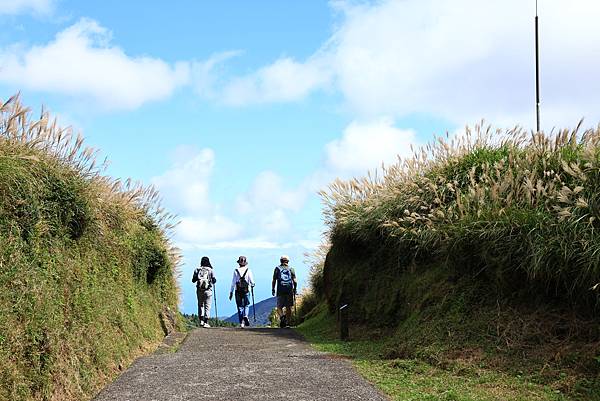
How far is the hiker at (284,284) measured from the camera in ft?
60.9

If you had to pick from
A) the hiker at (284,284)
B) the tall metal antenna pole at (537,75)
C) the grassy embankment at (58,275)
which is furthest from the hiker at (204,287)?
the tall metal antenna pole at (537,75)

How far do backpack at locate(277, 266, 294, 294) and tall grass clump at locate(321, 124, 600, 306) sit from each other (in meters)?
3.71

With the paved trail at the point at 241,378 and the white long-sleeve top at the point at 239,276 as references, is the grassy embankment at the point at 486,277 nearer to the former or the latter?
the paved trail at the point at 241,378

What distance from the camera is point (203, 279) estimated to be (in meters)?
19.3

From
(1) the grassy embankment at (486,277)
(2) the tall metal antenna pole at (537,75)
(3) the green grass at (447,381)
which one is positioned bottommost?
(3) the green grass at (447,381)

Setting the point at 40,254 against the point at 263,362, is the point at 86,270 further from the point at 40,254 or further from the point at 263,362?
the point at 263,362

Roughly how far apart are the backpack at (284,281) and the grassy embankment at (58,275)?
6.86 meters

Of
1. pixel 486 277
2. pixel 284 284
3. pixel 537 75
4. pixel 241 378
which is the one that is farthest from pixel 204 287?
pixel 241 378

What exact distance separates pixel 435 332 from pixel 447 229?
1.66 metres

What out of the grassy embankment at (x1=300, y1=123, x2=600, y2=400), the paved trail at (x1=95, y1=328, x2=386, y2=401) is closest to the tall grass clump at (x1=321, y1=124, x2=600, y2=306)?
the grassy embankment at (x1=300, y1=123, x2=600, y2=400)

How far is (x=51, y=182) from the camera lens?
7789mm

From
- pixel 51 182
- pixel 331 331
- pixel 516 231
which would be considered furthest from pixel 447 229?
pixel 51 182

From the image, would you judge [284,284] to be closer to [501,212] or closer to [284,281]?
[284,281]

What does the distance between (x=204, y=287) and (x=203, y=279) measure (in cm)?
21
